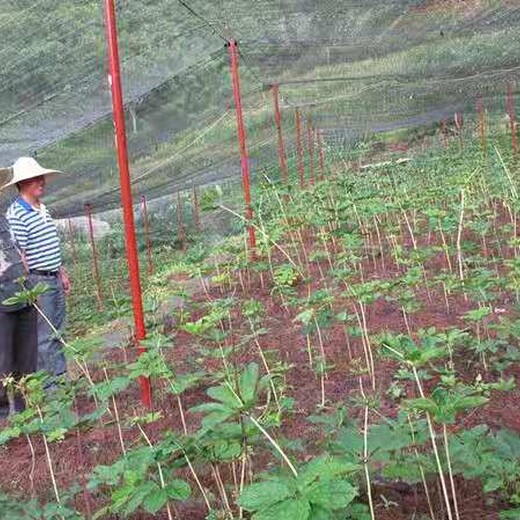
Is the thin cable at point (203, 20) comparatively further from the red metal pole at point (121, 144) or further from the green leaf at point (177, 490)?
the green leaf at point (177, 490)

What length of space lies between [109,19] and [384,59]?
470cm

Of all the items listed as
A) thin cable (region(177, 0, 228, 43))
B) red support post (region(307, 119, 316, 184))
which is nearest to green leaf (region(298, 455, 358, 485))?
thin cable (region(177, 0, 228, 43))

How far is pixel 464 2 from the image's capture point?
6016mm

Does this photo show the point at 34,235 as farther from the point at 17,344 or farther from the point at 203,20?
the point at 203,20

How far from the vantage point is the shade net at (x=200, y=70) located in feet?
16.5

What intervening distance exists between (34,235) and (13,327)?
0.48m

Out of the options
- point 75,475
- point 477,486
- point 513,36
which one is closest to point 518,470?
point 477,486

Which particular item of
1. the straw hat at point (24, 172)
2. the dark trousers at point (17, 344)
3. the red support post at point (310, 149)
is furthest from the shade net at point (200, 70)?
the dark trousers at point (17, 344)

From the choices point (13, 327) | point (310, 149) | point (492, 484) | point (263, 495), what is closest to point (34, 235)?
point (13, 327)

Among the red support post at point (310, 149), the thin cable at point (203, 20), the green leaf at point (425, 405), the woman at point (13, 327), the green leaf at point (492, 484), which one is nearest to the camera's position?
the green leaf at point (425, 405)

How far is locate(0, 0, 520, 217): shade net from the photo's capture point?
5.04m

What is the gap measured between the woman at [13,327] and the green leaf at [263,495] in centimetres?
245

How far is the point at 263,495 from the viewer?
1.22 m

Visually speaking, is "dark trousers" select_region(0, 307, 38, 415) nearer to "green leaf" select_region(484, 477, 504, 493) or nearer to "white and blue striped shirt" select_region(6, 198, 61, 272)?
"white and blue striped shirt" select_region(6, 198, 61, 272)
